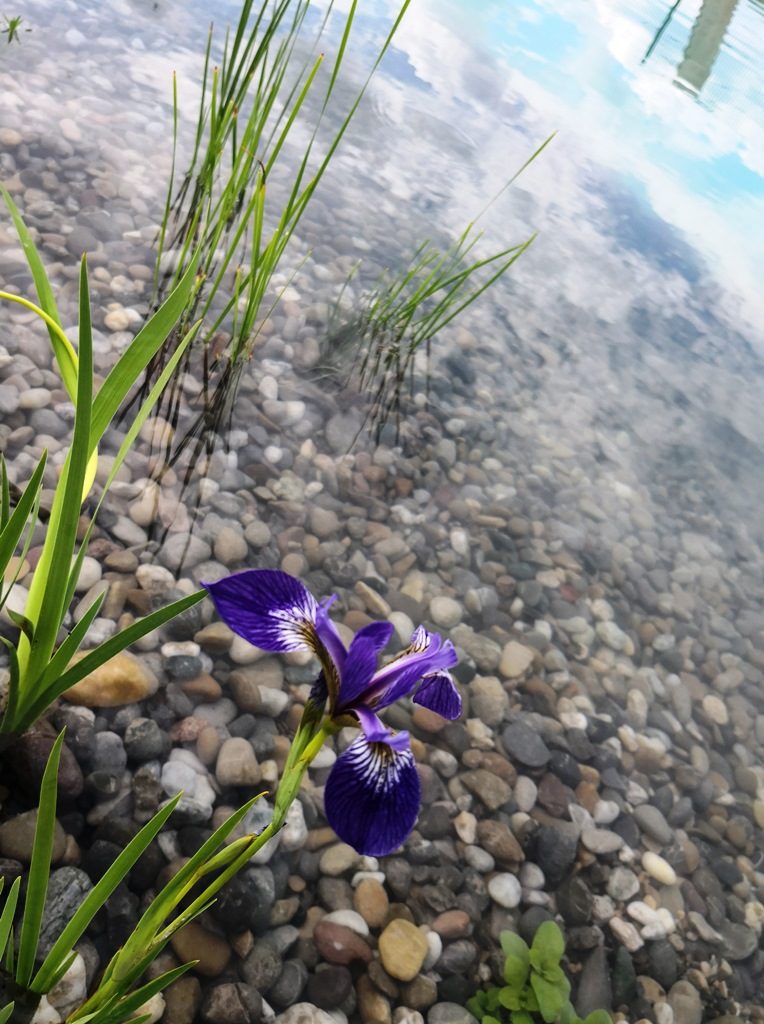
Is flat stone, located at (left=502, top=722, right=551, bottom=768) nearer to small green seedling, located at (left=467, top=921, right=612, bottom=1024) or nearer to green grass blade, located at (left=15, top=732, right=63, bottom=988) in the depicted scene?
small green seedling, located at (left=467, top=921, right=612, bottom=1024)

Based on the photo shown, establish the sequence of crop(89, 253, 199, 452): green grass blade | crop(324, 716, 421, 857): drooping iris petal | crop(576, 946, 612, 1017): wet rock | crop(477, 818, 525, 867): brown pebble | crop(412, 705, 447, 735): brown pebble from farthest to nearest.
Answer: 1. crop(412, 705, 447, 735): brown pebble
2. crop(477, 818, 525, 867): brown pebble
3. crop(576, 946, 612, 1017): wet rock
4. crop(89, 253, 199, 452): green grass blade
5. crop(324, 716, 421, 857): drooping iris petal

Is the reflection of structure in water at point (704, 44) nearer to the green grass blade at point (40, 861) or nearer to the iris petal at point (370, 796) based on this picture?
the iris petal at point (370, 796)

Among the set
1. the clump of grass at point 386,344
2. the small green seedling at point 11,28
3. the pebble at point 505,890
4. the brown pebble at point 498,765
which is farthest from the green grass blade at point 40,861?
the small green seedling at point 11,28

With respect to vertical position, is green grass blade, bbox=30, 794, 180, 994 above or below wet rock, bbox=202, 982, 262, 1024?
above

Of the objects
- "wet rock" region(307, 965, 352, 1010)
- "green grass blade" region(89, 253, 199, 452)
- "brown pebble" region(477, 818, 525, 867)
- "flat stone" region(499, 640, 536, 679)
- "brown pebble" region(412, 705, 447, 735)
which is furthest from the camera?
"flat stone" region(499, 640, 536, 679)

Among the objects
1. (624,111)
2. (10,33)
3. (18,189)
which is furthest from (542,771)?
(624,111)

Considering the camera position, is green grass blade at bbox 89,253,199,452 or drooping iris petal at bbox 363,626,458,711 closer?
drooping iris petal at bbox 363,626,458,711

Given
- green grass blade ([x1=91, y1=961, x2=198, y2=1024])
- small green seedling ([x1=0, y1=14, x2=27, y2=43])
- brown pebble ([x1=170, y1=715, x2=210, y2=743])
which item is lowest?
brown pebble ([x1=170, y1=715, x2=210, y2=743])

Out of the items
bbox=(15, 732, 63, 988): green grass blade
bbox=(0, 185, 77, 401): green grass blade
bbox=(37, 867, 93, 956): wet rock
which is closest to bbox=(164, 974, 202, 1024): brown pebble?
bbox=(37, 867, 93, 956): wet rock
